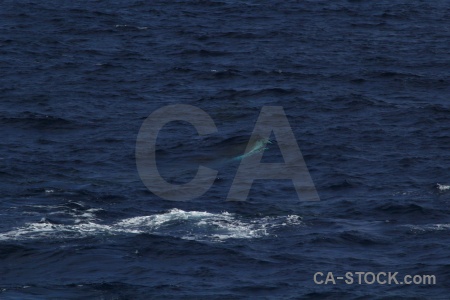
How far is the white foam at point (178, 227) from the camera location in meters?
94.6

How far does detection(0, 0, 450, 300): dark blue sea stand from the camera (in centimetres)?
8875

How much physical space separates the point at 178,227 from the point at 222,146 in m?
21.5

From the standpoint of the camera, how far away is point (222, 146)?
117000 mm

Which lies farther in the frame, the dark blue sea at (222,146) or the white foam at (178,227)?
the white foam at (178,227)

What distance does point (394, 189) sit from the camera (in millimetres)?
104812

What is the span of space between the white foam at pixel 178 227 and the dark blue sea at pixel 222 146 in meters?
0.21

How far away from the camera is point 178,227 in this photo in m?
96.8

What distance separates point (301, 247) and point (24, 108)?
4548cm

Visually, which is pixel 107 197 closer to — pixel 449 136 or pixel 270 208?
pixel 270 208

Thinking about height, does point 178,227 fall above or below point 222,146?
below

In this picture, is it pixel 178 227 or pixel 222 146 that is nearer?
pixel 178 227

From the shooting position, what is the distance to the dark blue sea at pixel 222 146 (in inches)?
3494

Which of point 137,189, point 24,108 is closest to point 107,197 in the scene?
point 137,189

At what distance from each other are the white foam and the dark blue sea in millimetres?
206
